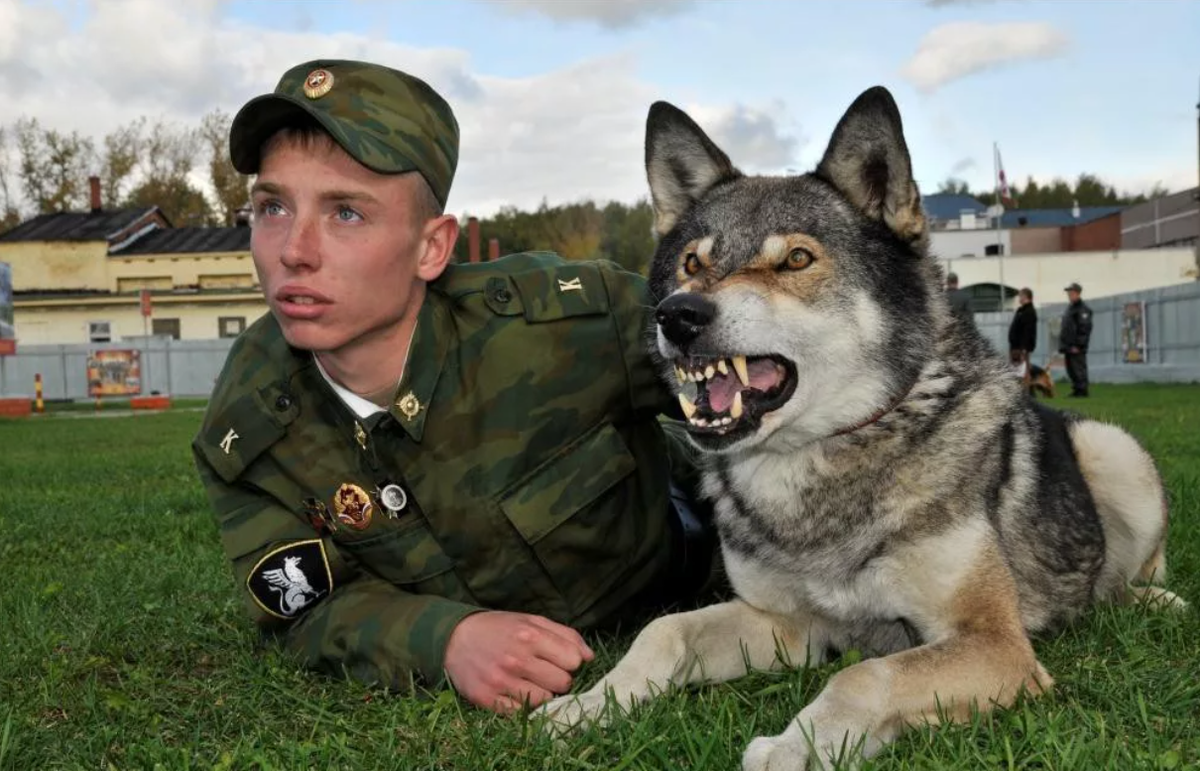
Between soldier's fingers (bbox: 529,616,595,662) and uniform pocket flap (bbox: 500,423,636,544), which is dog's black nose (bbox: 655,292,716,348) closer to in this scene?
uniform pocket flap (bbox: 500,423,636,544)

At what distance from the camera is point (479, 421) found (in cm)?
384

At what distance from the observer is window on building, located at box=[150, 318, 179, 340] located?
161 ft

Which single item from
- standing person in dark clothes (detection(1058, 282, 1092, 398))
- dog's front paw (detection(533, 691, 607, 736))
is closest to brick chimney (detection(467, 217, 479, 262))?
standing person in dark clothes (detection(1058, 282, 1092, 398))

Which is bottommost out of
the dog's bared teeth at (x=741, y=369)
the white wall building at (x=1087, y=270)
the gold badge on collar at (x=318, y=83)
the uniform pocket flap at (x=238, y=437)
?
the uniform pocket flap at (x=238, y=437)

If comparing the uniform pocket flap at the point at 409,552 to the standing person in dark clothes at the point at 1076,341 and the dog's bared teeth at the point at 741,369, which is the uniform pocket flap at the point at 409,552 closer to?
the dog's bared teeth at the point at 741,369

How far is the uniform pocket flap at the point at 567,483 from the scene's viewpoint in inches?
150

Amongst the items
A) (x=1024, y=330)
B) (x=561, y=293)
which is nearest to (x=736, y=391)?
(x=561, y=293)

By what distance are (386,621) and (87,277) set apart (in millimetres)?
51230

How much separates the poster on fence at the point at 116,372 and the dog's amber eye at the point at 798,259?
1632 inches

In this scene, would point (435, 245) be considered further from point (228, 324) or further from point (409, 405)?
point (228, 324)

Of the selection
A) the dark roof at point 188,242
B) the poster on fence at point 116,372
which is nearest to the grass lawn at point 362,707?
the poster on fence at point 116,372

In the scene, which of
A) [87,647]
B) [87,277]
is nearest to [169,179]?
Answer: [87,277]

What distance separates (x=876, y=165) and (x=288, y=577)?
2402 mm

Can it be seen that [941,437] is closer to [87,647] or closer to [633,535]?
[633,535]
